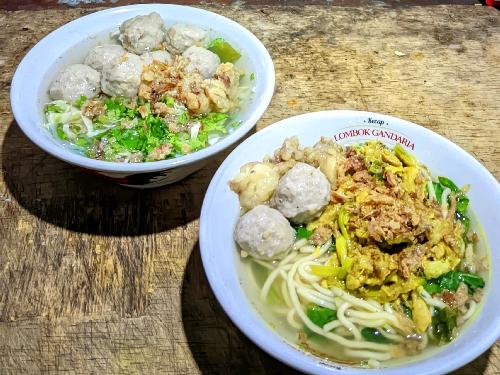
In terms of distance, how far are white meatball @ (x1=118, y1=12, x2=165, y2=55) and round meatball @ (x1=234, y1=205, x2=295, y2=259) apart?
1.12 m

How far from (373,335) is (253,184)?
635 mm

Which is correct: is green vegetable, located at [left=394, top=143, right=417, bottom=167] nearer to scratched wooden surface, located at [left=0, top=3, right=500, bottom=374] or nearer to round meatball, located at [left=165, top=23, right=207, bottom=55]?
scratched wooden surface, located at [left=0, top=3, right=500, bottom=374]

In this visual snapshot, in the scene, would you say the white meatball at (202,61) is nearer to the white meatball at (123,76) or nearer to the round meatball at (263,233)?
the white meatball at (123,76)

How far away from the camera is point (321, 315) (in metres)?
1.58

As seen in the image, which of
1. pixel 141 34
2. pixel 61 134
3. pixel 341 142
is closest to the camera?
pixel 341 142

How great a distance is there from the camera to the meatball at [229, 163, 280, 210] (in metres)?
1.72

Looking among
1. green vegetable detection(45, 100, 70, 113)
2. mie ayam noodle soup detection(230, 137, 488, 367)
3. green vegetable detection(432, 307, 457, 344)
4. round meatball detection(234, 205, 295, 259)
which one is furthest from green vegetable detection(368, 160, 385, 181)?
green vegetable detection(45, 100, 70, 113)

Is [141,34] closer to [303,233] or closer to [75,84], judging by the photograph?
[75,84]

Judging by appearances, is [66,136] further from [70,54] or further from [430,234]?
[430,234]

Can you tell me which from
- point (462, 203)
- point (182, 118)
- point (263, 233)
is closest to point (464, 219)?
point (462, 203)

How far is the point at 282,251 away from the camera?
5.43 feet

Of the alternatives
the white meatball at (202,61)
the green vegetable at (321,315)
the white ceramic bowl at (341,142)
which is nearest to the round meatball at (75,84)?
the white meatball at (202,61)

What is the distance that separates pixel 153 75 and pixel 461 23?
1992 millimetres

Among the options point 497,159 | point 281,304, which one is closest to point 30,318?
point 281,304
